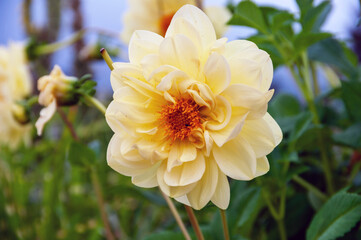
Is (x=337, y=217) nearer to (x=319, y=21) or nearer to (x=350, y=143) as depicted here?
(x=350, y=143)

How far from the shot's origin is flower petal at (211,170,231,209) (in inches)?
8.4

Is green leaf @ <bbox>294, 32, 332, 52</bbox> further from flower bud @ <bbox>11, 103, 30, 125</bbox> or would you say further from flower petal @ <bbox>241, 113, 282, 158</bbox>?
flower bud @ <bbox>11, 103, 30, 125</bbox>

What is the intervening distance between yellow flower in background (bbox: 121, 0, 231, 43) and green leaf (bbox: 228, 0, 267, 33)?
225 millimetres

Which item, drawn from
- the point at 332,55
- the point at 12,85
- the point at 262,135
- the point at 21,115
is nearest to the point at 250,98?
the point at 262,135

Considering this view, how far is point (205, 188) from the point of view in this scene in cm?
22

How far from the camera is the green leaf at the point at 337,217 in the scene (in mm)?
252

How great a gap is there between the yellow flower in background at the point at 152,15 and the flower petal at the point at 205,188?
378 mm

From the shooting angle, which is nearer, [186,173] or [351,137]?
[186,173]

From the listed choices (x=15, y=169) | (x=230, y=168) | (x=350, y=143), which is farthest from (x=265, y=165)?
(x=15, y=169)

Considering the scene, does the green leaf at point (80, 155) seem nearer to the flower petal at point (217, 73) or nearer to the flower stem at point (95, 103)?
the flower stem at point (95, 103)

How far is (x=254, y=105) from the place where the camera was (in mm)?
200

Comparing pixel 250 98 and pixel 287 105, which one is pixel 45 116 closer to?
pixel 250 98

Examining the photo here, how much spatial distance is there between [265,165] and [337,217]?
3.9 inches

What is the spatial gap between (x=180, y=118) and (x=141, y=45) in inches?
2.3
